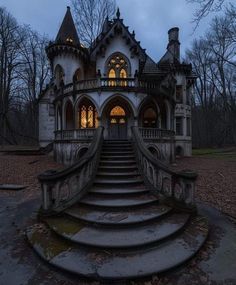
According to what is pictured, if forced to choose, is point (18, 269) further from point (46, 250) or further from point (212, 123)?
point (212, 123)

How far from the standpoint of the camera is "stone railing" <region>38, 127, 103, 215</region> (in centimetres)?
589

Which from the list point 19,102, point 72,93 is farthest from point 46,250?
point 19,102

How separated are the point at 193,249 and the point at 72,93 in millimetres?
16115

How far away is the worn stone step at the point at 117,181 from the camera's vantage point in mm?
7961

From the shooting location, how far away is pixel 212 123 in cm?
5300

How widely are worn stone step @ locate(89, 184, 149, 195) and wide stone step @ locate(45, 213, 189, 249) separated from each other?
162cm

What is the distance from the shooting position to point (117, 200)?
6.76 metres

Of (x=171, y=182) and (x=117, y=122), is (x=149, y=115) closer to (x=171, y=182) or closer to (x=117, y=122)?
(x=117, y=122)

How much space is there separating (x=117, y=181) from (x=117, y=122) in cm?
1295

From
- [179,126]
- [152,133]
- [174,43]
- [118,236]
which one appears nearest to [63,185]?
[118,236]

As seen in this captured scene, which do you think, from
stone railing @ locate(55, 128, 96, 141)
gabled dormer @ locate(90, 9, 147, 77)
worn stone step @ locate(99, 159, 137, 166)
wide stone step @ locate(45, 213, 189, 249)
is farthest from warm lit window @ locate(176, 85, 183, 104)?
wide stone step @ locate(45, 213, 189, 249)

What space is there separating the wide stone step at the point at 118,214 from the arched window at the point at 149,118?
627 inches

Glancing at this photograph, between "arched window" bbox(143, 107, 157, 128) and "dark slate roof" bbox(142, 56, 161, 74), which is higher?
"dark slate roof" bbox(142, 56, 161, 74)

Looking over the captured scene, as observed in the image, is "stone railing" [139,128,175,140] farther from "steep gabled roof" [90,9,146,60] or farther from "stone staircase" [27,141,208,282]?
"stone staircase" [27,141,208,282]
